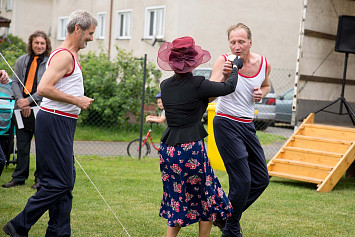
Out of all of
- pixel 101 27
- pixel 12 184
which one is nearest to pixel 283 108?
pixel 101 27

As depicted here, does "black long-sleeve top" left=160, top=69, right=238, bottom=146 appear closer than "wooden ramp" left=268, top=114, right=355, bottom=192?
Yes

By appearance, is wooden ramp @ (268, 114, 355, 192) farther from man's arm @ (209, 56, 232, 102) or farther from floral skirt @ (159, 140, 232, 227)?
floral skirt @ (159, 140, 232, 227)

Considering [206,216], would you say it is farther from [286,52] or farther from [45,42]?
[286,52]

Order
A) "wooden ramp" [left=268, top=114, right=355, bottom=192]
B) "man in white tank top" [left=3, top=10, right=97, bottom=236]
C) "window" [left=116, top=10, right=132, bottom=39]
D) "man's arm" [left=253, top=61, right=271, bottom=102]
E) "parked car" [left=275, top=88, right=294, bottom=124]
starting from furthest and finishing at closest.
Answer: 1. "window" [left=116, top=10, right=132, bottom=39]
2. "parked car" [left=275, top=88, right=294, bottom=124]
3. "wooden ramp" [left=268, top=114, right=355, bottom=192]
4. "man's arm" [left=253, top=61, right=271, bottom=102]
5. "man in white tank top" [left=3, top=10, right=97, bottom=236]

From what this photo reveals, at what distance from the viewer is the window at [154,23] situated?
842 inches

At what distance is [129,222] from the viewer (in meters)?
5.76

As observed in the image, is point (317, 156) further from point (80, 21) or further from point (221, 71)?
point (80, 21)

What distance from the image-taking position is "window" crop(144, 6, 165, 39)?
21.4 meters

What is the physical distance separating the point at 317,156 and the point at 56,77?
220 inches

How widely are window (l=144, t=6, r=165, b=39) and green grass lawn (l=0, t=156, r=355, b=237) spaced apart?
41.8 ft

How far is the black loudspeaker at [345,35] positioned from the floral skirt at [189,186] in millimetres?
6623

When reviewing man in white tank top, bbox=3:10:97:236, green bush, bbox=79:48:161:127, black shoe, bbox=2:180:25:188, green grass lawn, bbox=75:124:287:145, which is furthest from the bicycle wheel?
man in white tank top, bbox=3:10:97:236

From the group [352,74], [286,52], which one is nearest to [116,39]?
[286,52]

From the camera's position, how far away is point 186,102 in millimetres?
4172
